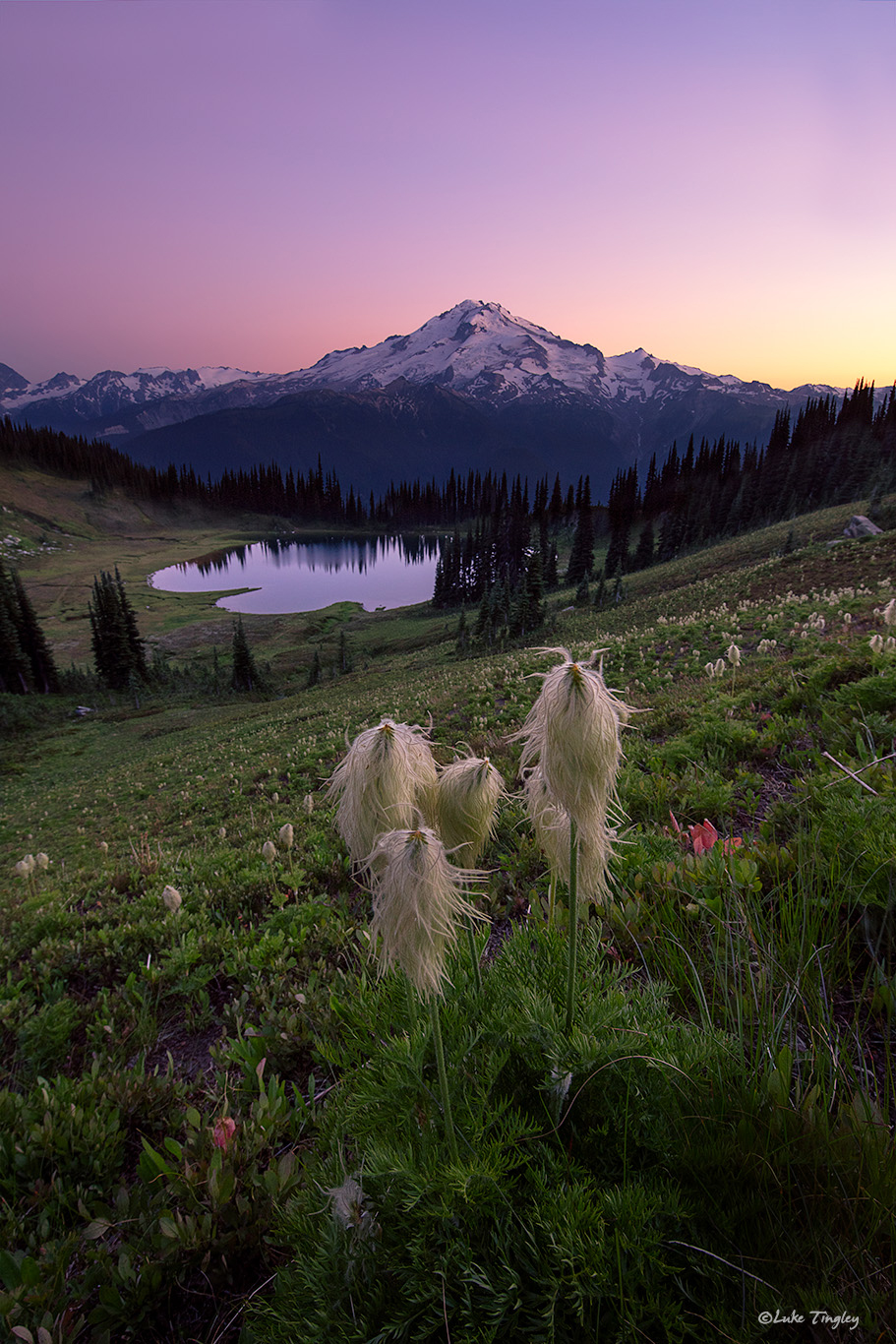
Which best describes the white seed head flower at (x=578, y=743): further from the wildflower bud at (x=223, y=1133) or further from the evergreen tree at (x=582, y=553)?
the evergreen tree at (x=582, y=553)

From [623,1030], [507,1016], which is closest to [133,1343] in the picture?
[507,1016]

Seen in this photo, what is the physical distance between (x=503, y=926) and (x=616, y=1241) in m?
2.59

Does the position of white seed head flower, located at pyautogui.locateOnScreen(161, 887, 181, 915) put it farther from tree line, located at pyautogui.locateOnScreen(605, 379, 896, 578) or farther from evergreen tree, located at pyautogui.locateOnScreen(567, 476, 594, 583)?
tree line, located at pyautogui.locateOnScreen(605, 379, 896, 578)

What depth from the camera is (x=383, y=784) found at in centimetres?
193

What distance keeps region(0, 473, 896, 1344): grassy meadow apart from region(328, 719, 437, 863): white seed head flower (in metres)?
0.42

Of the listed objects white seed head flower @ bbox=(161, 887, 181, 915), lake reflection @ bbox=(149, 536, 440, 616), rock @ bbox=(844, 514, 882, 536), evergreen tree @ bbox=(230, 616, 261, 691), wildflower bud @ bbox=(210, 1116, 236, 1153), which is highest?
rock @ bbox=(844, 514, 882, 536)

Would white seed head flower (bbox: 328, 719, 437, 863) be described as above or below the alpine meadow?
above

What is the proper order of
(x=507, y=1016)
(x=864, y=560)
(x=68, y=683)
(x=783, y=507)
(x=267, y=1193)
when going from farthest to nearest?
1. (x=783, y=507)
2. (x=68, y=683)
3. (x=864, y=560)
4. (x=267, y=1193)
5. (x=507, y=1016)

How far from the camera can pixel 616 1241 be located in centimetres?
140

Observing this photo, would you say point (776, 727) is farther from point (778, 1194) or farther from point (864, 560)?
point (864, 560)

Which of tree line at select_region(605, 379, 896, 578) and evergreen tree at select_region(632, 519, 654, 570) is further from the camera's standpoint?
evergreen tree at select_region(632, 519, 654, 570)

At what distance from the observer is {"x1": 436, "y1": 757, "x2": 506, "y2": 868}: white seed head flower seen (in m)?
2.05

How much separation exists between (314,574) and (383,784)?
478 ft

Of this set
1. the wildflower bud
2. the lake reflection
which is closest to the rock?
the wildflower bud
